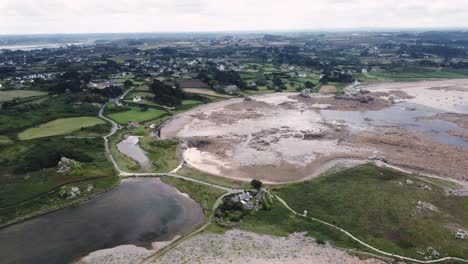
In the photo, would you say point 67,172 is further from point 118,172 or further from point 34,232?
point 34,232

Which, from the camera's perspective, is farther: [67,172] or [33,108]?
[33,108]

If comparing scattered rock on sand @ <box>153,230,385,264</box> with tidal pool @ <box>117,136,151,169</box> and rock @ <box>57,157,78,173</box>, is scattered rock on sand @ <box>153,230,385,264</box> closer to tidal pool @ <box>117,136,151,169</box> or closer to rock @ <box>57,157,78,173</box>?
tidal pool @ <box>117,136,151,169</box>

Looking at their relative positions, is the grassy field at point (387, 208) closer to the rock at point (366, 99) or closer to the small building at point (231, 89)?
the rock at point (366, 99)

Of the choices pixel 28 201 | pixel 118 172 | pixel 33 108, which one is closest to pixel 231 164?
pixel 118 172


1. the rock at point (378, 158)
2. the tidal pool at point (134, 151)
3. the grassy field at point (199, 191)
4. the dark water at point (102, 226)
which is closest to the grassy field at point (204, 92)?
the tidal pool at point (134, 151)

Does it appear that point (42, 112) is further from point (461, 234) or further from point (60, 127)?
point (461, 234)

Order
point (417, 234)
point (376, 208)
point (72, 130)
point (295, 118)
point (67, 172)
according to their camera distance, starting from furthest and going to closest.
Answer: point (295, 118) < point (72, 130) < point (67, 172) < point (376, 208) < point (417, 234)
